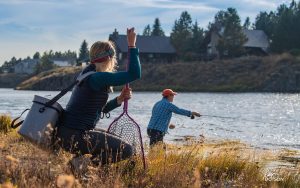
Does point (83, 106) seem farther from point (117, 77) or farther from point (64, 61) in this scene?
point (64, 61)

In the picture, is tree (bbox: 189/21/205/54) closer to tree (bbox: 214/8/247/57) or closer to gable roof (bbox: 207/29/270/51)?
gable roof (bbox: 207/29/270/51)

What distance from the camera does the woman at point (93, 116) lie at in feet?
21.0

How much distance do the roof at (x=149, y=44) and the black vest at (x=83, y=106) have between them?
298 ft

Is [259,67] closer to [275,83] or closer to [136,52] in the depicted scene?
[275,83]

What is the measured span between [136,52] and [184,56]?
273 ft

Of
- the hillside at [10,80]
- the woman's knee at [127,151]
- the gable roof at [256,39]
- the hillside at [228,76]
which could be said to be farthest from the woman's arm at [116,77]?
the hillside at [10,80]

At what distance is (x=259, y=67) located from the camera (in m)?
74.9

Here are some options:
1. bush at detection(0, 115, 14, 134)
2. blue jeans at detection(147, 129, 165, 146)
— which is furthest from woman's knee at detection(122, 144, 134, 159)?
bush at detection(0, 115, 14, 134)

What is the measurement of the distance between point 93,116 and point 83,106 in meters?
0.19

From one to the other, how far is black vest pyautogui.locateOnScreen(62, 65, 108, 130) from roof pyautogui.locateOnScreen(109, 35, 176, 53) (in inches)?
3576

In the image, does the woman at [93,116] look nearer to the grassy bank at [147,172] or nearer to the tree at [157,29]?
the grassy bank at [147,172]

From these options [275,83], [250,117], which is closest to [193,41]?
[275,83]

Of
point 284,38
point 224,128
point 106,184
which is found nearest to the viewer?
point 106,184

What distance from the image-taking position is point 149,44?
101438 millimetres
